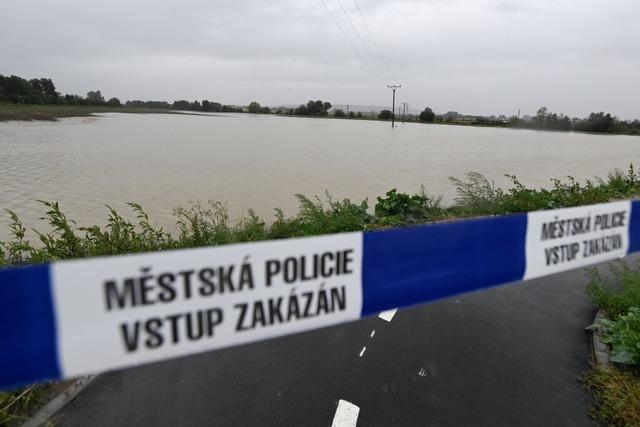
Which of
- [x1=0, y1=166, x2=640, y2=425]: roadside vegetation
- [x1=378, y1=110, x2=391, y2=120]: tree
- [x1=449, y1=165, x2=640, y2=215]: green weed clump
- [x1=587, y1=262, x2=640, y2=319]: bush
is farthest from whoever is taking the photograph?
[x1=378, y1=110, x2=391, y2=120]: tree

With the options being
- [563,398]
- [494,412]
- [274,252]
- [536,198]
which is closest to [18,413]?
[274,252]

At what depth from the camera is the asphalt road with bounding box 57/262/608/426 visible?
2764mm

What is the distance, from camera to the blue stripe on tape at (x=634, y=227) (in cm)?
274

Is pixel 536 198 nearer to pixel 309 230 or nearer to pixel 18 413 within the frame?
pixel 309 230

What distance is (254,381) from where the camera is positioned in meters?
3.12

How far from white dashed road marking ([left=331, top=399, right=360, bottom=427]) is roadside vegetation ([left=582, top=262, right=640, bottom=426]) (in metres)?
1.68

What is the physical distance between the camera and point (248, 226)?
687cm

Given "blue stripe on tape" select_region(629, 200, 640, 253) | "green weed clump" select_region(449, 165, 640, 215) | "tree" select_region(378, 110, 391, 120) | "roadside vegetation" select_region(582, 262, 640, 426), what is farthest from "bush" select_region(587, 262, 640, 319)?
"tree" select_region(378, 110, 391, 120)

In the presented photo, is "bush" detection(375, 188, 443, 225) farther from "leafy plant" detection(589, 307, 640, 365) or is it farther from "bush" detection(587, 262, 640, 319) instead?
"leafy plant" detection(589, 307, 640, 365)

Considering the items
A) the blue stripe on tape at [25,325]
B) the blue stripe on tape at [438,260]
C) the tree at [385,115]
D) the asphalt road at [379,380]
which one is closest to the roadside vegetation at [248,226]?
the asphalt road at [379,380]

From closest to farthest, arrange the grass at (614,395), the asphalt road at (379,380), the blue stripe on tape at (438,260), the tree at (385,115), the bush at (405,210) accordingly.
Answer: the blue stripe on tape at (438,260), the grass at (614,395), the asphalt road at (379,380), the bush at (405,210), the tree at (385,115)

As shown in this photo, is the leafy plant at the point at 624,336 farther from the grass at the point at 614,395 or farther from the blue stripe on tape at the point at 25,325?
the blue stripe on tape at the point at 25,325

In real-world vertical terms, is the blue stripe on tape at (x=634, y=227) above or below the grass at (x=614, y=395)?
above

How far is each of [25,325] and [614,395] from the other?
361 cm
